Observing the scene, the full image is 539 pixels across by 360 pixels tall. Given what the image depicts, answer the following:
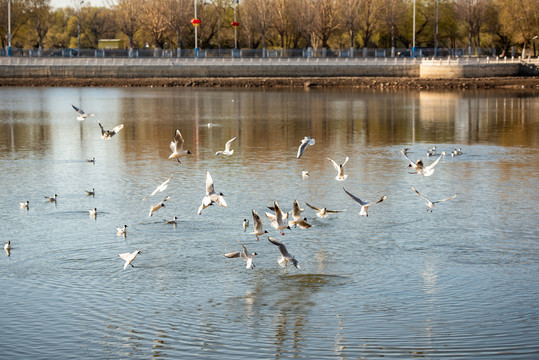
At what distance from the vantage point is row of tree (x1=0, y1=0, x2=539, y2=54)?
106m

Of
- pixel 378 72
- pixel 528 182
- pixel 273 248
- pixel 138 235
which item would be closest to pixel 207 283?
pixel 273 248

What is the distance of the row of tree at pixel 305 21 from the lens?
105500 mm

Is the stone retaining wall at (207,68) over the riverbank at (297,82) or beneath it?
Answer: over

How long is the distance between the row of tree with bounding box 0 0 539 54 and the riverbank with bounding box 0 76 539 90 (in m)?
19.1

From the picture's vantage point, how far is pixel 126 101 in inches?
2394

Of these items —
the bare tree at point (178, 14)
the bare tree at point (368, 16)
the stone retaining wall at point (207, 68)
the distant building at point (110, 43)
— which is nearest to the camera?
the stone retaining wall at point (207, 68)

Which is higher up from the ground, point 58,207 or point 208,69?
point 208,69

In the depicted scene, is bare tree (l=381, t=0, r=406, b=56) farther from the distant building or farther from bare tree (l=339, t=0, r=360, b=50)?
the distant building

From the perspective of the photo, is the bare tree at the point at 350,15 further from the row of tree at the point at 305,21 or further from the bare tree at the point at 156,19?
the bare tree at the point at 156,19

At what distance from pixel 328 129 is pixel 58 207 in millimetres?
21395

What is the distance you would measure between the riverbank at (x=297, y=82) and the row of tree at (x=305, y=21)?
19085 mm

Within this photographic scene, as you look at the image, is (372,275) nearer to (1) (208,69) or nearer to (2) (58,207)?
(2) (58,207)

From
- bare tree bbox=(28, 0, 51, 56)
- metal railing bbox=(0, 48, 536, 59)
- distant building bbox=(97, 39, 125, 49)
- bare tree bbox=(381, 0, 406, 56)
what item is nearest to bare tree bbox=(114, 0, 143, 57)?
metal railing bbox=(0, 48, 536, 59)

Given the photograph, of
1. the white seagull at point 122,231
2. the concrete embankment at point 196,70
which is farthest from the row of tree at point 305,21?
the white seagull at point 122,231
